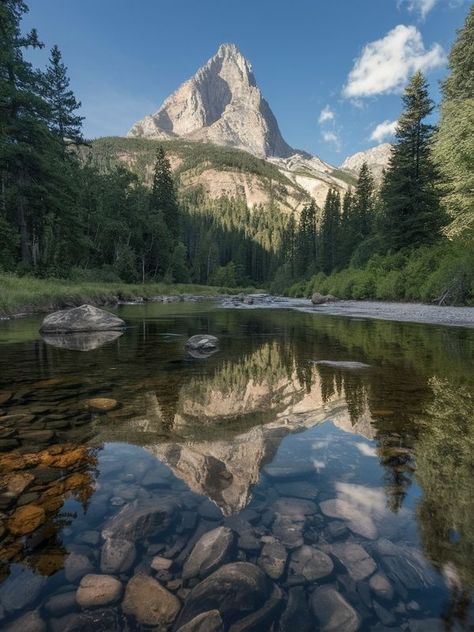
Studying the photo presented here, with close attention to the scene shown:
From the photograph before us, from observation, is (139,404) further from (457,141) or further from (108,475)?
(457,141)

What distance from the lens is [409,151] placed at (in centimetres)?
3194

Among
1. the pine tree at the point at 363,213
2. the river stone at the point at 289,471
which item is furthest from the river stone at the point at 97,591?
the pine tree at the point at 363,213

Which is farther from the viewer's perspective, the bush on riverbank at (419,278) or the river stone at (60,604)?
the bush on riverbank at (419,278)

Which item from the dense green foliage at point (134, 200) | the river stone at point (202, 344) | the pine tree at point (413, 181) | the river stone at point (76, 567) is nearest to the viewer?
the river stone at point (76, 567)

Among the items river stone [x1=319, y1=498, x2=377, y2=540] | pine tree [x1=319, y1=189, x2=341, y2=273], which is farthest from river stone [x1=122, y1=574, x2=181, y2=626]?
pine tree [x1=319, y1=189, x2=341, y2=273]

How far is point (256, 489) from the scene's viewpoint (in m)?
2.69

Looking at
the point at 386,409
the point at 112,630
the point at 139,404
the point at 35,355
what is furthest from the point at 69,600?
the point at 35,355

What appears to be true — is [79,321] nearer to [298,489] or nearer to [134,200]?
[298,489]

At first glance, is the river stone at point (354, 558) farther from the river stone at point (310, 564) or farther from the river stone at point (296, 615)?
the river stone at point (296, 615)

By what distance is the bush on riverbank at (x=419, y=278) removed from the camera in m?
20.3

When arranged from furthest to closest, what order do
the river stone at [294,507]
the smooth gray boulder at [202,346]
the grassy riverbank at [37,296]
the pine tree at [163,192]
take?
1. the pine tree at [163,192]
2. the grassy riverbank at [37,296]
3. the smooth gray boulder at [202,346]
4. the river stone at [294,507]

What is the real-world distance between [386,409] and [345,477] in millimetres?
1889

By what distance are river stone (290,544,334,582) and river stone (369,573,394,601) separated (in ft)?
0.65

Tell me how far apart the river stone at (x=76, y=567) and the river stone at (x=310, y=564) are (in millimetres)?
1022
